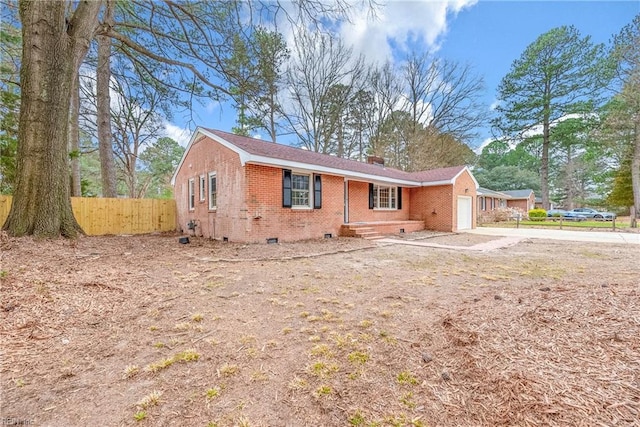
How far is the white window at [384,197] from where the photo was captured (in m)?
13.8

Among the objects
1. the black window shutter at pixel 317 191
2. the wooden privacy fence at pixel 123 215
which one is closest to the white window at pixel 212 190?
the black window shutter at pixel 317 191

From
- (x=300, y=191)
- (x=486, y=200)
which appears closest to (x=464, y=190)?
(x=300, y=191)

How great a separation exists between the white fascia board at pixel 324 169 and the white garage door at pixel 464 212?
2913 millimetres

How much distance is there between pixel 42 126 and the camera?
5.78 meters

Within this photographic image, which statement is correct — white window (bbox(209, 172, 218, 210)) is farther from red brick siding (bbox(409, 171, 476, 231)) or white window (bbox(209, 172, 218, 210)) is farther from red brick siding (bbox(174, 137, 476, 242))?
red brick siding (bbox(409, 171, 476, 231))

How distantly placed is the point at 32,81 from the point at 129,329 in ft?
20.6

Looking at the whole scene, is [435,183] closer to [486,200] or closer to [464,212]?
[464,212]

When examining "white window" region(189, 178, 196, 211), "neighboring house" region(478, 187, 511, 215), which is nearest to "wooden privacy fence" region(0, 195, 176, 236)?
"white window" region(189, 178, 196, 211)

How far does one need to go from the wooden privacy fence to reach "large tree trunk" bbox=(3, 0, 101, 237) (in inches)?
235

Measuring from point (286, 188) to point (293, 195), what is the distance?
0.64 m

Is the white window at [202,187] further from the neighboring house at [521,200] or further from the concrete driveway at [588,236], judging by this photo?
the neighboring house at [521,200]

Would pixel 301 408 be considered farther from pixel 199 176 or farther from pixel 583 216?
pixel 583 216

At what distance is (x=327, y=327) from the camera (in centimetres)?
305

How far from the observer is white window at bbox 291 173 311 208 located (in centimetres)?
998
